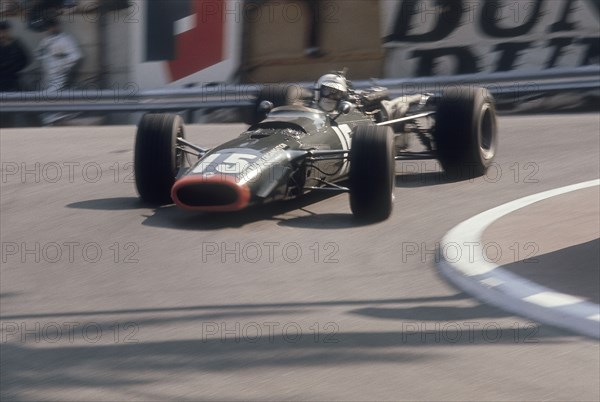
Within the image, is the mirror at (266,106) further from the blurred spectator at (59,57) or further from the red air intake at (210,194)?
the blurred spectator at (59,57)

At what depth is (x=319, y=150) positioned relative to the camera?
930 centimetres

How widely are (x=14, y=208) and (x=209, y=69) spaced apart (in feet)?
21.1

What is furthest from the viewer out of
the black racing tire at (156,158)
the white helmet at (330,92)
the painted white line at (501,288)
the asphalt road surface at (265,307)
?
the white helmet at (330,92)

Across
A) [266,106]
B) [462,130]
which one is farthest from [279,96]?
[462,130]

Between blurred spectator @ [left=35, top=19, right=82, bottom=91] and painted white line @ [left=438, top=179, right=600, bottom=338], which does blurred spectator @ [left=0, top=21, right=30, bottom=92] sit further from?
painted white line @ [left=438, top=179, right=600, bottom=338]

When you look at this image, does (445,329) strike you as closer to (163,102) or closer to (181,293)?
(181,293)

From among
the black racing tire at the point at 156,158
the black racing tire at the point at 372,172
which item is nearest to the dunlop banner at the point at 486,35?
the black racing tire at the point at 156,158

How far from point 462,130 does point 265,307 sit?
4.27 m

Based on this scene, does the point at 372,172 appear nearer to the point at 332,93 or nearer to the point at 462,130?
the point at 332,93

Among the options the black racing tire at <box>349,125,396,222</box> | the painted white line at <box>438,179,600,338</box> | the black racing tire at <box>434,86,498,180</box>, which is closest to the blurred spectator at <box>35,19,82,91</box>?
the black racing tire at <box>434,86,498,180</box>

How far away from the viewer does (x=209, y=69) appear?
16156 millimetres

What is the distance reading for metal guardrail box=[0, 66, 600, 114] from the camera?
47.9 feet

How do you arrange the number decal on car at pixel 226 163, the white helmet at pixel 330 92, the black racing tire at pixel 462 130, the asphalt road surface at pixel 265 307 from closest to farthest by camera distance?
1. the asphalt road surface at pixel 265 307
2. the number decal on car at pixel 226 163
3. the white helmet at pixel 330 92
4. the black racing tire at pixel 462 130

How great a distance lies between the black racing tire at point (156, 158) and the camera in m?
9.46
